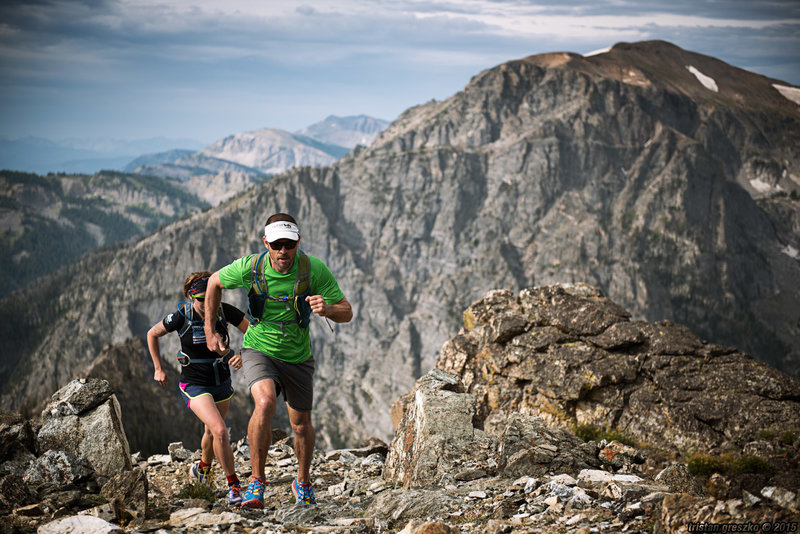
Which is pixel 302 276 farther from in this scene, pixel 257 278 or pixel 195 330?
pixel 195 330

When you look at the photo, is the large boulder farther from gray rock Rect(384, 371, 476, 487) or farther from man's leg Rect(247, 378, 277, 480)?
man's leg Rect(247, 378, 277, 480)

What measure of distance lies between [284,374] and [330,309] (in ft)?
5.83

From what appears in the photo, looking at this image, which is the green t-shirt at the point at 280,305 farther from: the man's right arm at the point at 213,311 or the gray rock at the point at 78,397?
the gray rock at the point at 78,397

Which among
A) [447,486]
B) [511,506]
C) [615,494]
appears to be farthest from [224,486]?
[615,494]

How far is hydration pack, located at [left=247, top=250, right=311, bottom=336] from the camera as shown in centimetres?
1022

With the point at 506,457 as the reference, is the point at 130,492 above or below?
above

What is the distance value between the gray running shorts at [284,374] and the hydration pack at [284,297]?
2.29 feet

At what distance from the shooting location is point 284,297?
10.3 meters

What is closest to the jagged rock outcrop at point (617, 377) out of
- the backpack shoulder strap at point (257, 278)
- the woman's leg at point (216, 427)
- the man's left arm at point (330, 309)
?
the man's left arm at point (330, 309)

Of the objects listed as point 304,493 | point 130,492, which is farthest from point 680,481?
point 130,492

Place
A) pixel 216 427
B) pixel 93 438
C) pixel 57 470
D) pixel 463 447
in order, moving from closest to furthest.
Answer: pixel 216 427
pixel 57 470
pixel 93 438
pixel 463 447

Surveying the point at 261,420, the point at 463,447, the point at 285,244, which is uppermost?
the point at 285,244

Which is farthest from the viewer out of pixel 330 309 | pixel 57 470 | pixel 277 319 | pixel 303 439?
pixel 57 470

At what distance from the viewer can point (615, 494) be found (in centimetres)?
945
